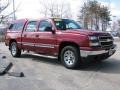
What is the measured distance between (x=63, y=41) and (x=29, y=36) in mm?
2232

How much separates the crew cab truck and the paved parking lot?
45 cm

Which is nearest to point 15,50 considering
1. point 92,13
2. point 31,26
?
point 31,26

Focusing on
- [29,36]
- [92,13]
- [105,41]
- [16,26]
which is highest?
[92,13]

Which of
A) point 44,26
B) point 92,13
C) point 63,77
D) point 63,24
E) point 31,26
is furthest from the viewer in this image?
point 92,13

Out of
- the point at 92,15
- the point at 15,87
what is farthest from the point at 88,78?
the point at 92,15

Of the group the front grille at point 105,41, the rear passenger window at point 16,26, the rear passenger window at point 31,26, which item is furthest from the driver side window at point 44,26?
the front grille at point 105,41

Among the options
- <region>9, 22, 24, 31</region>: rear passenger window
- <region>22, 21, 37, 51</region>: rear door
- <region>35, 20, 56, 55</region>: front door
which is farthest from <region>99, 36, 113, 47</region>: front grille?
<region>9, 22, 24, 31</region>: rear passenger window

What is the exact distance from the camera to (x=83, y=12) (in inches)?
1766

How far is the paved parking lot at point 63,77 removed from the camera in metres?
7.26

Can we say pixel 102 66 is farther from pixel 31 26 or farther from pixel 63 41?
pixel 31 26

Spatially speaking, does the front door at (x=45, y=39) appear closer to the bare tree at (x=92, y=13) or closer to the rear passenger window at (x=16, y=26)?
the rear passenger window at (x=16, y=26)

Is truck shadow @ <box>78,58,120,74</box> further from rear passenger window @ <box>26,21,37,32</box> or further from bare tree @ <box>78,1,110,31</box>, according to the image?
bare tree @ <box>78,1,110,31</box>

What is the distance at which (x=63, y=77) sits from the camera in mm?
8398

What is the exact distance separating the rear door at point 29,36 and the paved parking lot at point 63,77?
0.97 m
